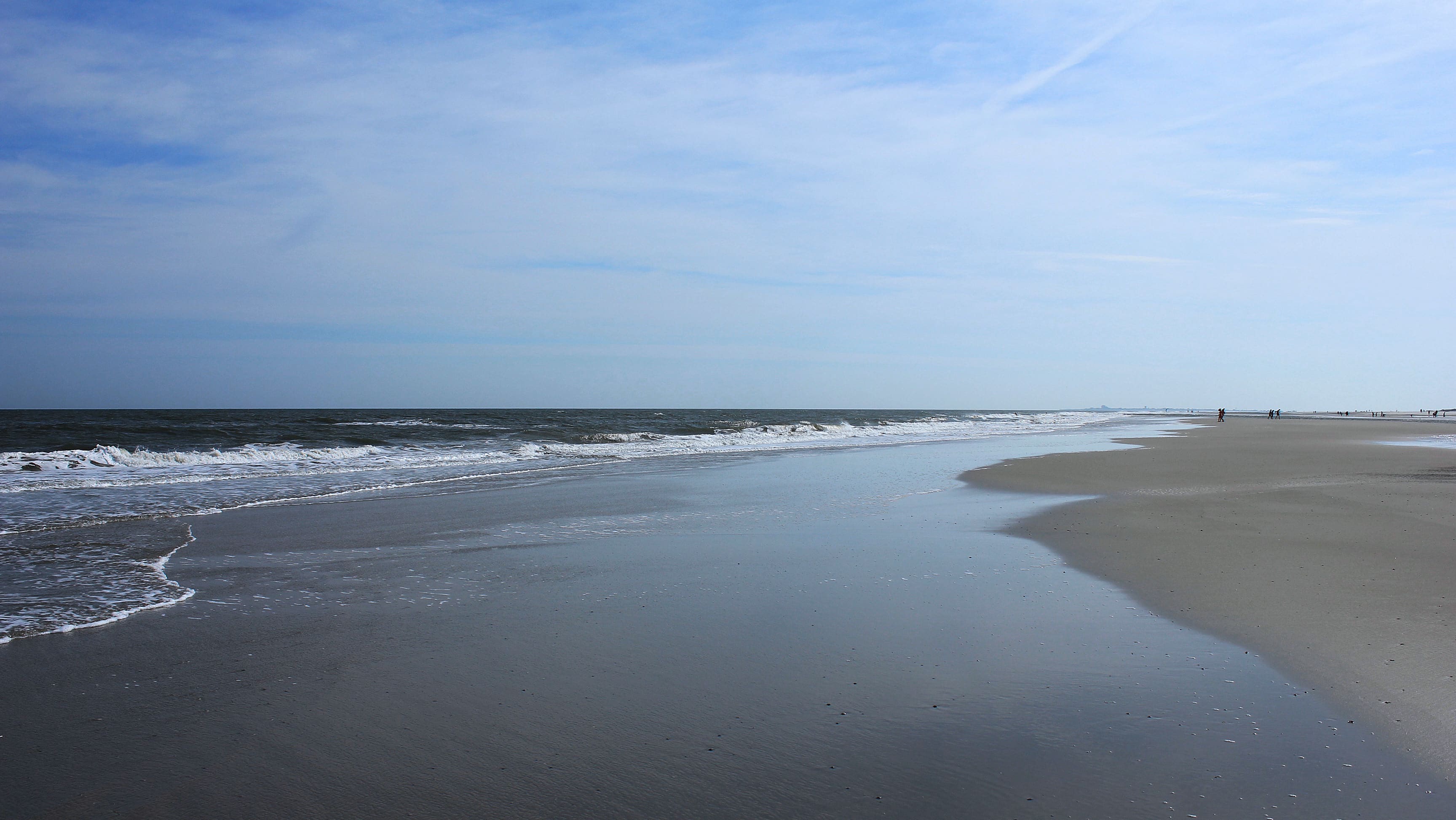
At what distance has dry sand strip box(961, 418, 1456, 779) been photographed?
384 cm

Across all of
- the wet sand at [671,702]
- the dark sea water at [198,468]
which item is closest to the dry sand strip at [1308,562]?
the wet sand at [671,702]

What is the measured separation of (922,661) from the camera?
4184mm

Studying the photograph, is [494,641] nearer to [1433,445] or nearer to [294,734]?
[294,734]

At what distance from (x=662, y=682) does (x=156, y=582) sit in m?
4.85

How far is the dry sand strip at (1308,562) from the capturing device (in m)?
3.84

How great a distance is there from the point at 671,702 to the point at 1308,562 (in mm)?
6008

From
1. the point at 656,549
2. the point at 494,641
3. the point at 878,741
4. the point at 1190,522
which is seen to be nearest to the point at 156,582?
the point at 494,641

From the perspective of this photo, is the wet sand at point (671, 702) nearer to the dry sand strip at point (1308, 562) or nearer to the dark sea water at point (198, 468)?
the dry sand strip at point (1308, 562)

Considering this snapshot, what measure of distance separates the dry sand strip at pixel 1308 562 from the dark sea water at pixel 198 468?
7.39 m

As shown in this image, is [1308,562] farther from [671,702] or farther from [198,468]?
[198,468]

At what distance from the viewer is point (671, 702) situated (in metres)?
3.66

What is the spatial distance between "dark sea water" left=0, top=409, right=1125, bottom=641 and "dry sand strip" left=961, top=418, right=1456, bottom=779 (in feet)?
24.3

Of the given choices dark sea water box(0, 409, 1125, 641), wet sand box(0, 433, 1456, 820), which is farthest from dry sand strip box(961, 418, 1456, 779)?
dark sea water box(0, 409, 1125, 641)

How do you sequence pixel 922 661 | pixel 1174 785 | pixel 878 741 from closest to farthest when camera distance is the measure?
pixel 1174 785, pixel 878 741, pixel 922 661
